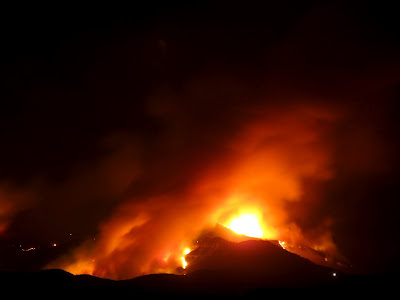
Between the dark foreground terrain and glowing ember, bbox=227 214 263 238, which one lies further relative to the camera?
glowing ember, bbox=227 214 263 238

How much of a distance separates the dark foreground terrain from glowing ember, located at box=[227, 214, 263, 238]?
9417mm

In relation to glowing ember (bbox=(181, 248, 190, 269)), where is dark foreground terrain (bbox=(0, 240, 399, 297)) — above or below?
below

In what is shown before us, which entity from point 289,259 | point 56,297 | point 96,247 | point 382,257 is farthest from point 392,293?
point 382,257

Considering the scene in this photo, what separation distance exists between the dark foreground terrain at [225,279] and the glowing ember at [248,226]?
30.9 feet

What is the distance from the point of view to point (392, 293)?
1817 cm

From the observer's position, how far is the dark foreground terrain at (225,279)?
Result: 1989cm

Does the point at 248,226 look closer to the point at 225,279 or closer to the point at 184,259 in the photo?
the point at 184,259

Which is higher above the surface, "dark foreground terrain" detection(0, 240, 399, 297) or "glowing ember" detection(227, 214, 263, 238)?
"glowing ember" detection(227, 214, 263, 238)

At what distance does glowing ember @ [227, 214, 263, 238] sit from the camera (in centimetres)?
5041

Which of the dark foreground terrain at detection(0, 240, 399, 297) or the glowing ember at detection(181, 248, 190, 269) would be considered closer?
the dark foreground terrain at detection(0, 240, 399, 297)

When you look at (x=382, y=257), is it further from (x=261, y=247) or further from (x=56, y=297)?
(x=56, y=297)

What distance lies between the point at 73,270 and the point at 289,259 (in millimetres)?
31057

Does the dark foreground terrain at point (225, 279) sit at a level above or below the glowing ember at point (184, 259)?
below

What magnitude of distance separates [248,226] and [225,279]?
23377mm
